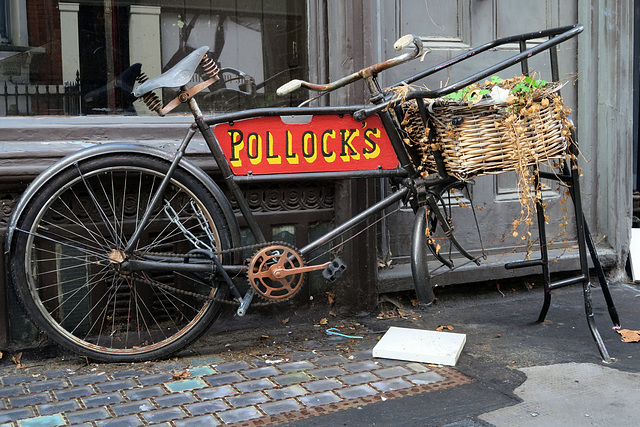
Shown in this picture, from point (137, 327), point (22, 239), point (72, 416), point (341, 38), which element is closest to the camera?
point (72, 416)

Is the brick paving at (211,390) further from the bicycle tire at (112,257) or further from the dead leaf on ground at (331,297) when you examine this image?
the dead leaf on ground at (331,297)

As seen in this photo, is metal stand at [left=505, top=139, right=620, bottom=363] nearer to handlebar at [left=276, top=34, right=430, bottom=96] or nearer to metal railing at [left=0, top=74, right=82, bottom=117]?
handlebar at [left=276, top=34, right=430, bottom=96]

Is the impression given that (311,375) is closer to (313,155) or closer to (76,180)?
(313,155)

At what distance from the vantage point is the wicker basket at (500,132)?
2.95 meters

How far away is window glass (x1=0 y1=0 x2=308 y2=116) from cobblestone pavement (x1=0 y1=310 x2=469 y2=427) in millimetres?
1322

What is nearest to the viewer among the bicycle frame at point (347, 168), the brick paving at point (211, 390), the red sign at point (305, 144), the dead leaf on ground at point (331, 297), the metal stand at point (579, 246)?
the brick paving at point (211, 390)

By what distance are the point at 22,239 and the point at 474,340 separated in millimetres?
2196

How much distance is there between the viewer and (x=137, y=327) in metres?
3.47

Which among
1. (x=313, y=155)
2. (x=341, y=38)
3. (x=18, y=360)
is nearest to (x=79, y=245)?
(x=18, y=360)

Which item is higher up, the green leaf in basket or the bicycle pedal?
the green leaf in basket

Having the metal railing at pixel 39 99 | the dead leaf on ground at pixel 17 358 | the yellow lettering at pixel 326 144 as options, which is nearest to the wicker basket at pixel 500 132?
the yellow lettering at pixel 326 144

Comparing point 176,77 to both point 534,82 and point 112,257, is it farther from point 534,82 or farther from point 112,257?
point 534,82

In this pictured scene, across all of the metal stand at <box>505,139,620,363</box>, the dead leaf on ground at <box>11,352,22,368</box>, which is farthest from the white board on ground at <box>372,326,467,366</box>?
the dead leaf on ground at <box>11,352,22,368</box>

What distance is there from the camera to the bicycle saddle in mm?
2965
